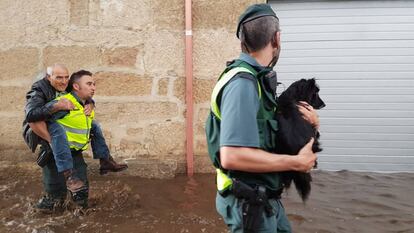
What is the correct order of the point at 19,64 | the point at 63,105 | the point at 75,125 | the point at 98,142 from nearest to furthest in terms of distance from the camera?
the point at 63,105, the point at 75,125, the point at 98,142, the point at 19,64

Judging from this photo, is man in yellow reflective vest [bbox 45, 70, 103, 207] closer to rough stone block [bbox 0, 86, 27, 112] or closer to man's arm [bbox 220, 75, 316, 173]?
rough stone block [bbox 0, 86, 27, 112]

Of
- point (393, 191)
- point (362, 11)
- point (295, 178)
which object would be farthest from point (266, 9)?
point (362, 11)

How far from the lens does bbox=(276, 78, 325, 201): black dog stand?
198cm

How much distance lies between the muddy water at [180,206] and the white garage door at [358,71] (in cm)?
56

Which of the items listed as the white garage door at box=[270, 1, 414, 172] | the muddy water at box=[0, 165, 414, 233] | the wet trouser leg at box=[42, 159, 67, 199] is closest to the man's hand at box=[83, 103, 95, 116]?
the wet trouser leg at box=[42, 159, 67, 199]

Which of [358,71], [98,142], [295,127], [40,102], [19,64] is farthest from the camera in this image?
[358,71]

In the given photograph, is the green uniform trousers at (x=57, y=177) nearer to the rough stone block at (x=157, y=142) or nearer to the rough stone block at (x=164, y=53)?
the rough stone block at (x=157, y=142)

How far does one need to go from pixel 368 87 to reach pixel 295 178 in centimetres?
453

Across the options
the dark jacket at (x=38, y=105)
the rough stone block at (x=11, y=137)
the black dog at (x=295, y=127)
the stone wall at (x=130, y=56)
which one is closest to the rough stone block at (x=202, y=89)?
the stone wall at (x=130, y=56)

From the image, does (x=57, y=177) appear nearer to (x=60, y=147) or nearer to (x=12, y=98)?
(x=60, y=147)

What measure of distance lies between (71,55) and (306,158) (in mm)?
4366

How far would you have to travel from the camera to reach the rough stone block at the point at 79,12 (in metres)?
5.43

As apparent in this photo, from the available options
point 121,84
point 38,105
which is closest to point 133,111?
point 121,84

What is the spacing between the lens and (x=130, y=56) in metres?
5.50
